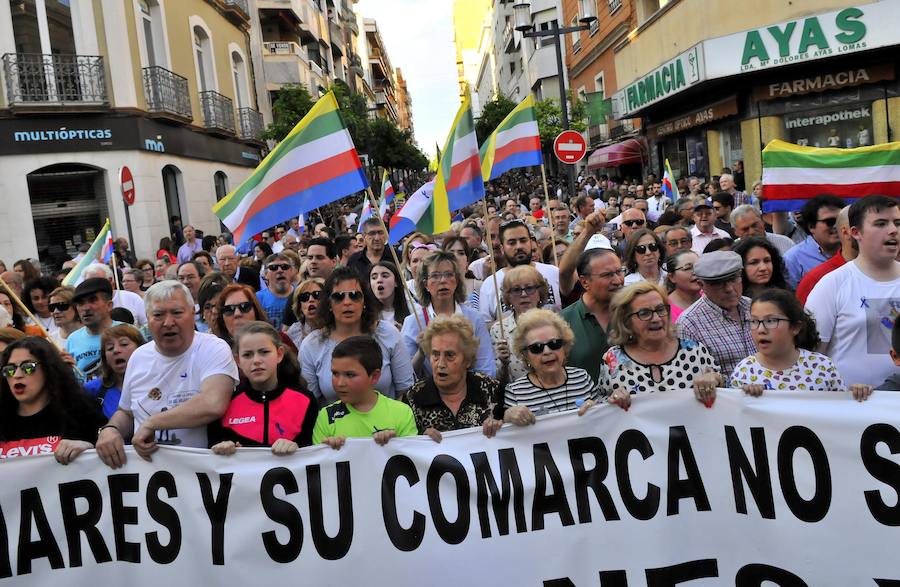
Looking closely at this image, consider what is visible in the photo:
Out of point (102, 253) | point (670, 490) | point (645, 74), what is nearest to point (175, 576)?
point (670, 490)

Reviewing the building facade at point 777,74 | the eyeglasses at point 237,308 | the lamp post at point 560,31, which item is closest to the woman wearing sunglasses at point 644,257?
the eyeglasses at point 237,308

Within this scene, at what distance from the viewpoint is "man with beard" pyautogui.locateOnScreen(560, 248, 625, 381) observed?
4699mm

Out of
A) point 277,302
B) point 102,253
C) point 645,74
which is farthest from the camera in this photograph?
point 645,74

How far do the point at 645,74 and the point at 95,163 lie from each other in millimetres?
16239

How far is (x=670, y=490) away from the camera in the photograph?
12.3 feet

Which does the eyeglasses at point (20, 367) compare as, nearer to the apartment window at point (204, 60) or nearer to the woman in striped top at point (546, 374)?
the woman in striped top at point (546, 374)

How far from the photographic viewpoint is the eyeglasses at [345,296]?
16.1 ft

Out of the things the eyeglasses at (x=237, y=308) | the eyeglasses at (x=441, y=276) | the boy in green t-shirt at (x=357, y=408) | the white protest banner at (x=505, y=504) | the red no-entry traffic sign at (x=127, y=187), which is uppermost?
the red no-entry traffic sign at (x=127, y=187)

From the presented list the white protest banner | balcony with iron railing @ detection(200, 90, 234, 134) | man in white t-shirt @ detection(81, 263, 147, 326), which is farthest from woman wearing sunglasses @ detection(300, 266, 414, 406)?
balcony with iron railing @ detection(200, 90, 234, 134)

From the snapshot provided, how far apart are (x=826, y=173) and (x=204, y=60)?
75.3ft

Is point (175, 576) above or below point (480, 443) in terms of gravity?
below

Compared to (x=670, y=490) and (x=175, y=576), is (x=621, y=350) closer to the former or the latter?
(x=670, y=490)

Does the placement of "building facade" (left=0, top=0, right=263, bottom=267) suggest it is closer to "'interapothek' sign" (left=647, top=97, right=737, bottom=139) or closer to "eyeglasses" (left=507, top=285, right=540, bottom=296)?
"eyeglasses" (left=507, top=285, right=540, bottom=296)

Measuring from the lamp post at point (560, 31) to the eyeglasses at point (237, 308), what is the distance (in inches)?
541
